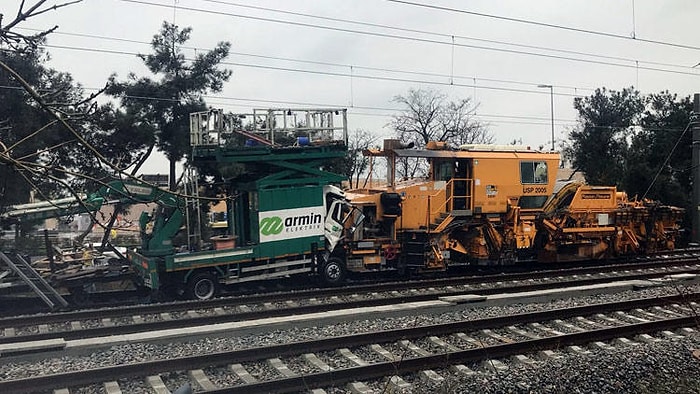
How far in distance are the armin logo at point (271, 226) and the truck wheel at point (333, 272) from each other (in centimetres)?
158

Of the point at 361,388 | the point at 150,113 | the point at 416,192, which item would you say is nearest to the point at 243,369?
the point at 361,388

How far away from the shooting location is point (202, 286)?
41.2ft

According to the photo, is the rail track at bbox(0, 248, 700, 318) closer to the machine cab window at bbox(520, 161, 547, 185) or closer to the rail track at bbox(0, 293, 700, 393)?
the machine cab window at bbox(520, 161, 547, 185)

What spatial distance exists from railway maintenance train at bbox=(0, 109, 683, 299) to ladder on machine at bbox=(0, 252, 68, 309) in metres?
1.70

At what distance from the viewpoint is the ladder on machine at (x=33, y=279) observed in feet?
37.1

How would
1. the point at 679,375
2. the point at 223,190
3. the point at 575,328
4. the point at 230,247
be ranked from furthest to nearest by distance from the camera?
1. the point at 223,190
2. the point at 230,247
3. the point at 575,328
4. the point at 679,375

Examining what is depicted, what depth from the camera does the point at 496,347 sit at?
7.67m

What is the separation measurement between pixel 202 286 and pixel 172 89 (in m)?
12.4

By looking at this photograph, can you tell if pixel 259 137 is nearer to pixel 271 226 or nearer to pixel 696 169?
pixel 271 226

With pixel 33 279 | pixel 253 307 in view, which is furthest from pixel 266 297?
pixel 33 279

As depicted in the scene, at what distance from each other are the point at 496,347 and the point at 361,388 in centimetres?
208

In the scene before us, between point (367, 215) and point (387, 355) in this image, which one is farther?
point (367, 215)

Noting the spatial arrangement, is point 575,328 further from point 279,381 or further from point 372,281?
point 372,281

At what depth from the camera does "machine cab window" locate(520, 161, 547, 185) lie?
645 inches
